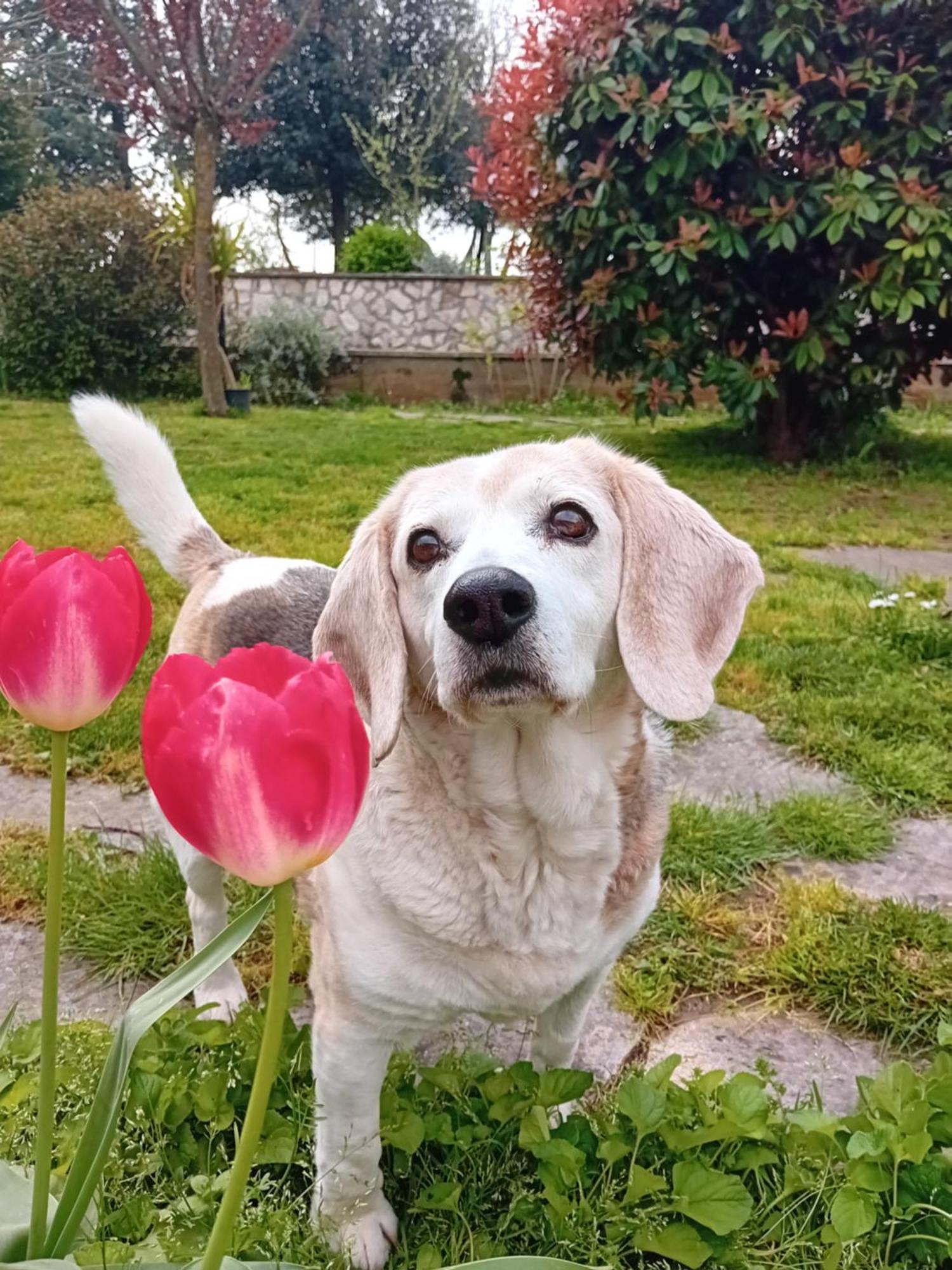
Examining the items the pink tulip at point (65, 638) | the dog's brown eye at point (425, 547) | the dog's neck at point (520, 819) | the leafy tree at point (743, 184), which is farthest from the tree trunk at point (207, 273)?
the pink tulip at point (65, 638)

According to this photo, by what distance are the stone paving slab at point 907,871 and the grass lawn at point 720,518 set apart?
0.55 feet

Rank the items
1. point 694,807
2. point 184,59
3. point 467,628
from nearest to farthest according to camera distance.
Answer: point 467,628, point 694,807, point 184,59

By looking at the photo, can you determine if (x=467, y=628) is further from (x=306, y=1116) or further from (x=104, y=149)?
(x=104, y=149)

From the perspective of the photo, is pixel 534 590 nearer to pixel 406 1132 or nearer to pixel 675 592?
pixel 675 592

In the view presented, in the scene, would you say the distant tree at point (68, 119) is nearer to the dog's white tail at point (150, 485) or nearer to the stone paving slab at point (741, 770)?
the dog's white tail at point (150, 485)

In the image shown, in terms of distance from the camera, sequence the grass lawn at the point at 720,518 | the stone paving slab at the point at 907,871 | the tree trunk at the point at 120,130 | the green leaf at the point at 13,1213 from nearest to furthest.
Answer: the green leaf at the point at 13,1213
the stone paving slab at the point at 907,871
the grass lawn at the point at 720,518
the tree trunk at the point at 120,130

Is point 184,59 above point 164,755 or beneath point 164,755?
above

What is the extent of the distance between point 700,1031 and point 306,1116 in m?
0.87

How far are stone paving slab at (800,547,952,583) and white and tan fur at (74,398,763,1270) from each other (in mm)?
3761

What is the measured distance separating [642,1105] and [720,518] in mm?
5231

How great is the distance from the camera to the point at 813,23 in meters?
6.62

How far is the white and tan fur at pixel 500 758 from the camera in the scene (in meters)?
1.58

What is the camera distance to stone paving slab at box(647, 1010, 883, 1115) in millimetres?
1966

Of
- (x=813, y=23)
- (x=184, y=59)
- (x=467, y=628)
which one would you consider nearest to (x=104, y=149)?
(x=184, y=59)
